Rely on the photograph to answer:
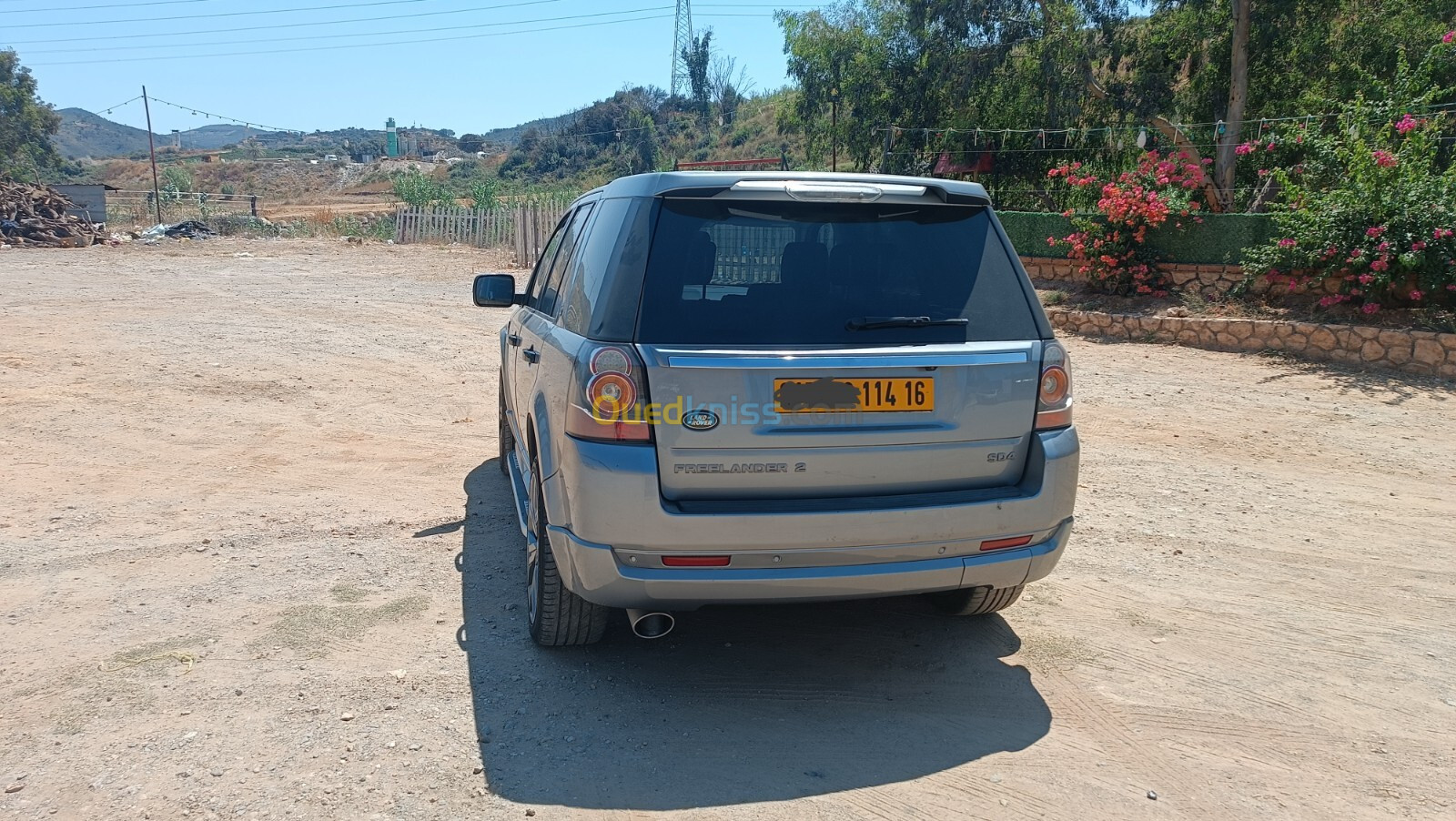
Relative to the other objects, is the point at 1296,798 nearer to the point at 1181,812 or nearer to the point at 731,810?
the point at 1181,812

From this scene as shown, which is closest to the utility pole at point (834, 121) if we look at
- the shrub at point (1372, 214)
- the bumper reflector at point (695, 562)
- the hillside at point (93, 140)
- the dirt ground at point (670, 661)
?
the shrub at point (1372, 214)

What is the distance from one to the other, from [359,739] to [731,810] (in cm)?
127

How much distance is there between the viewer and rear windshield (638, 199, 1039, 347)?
3.29m

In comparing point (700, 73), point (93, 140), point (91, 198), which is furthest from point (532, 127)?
point (93, 140)

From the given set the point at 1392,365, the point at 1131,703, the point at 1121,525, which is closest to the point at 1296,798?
the point at 1131,703

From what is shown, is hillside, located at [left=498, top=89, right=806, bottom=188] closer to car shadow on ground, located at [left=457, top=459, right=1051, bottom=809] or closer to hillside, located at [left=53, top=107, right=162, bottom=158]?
car shadow on ground, located at [left=457, top=459, right=1051, bottom=809]

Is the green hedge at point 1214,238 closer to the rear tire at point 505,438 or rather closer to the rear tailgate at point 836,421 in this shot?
the rear tire at point 505,438

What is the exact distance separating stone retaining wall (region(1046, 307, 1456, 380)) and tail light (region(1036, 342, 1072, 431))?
8.79m

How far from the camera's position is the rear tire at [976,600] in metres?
3.98

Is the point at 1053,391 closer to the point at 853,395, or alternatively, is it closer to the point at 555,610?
the point at 853,395

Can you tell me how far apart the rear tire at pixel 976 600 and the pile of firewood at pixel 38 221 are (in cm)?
3044

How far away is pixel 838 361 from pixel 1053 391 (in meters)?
0.86

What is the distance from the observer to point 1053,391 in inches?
139

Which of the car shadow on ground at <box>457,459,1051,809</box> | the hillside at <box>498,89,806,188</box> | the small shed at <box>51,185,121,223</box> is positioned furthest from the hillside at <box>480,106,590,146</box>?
the car shadow on ground at <box>457,459,1051,809</box>
